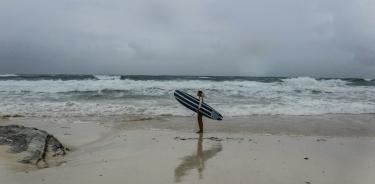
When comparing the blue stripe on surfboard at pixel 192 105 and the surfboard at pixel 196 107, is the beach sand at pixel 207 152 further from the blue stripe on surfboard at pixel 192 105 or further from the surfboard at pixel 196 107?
the blue stripe on surfboard at pixel 192 105

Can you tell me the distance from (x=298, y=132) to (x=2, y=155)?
8271 mm

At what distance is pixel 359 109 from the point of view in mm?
19719

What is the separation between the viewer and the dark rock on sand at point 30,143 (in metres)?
8.00

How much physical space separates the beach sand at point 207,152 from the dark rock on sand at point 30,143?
0.28 meters

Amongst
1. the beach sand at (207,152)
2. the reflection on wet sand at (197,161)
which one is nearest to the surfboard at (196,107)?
the beach sand at (207,152)

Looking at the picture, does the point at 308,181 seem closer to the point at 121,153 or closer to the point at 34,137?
the point at 121,153

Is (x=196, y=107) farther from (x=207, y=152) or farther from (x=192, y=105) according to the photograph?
(x=207, y=152)

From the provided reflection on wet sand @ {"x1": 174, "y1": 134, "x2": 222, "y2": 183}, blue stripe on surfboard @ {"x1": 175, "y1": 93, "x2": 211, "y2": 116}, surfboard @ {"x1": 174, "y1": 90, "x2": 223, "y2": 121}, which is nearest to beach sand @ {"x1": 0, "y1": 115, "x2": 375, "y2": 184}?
reflection on wet sand @ {"x1": 174, "y1": 134, "x2": 222, "y2": 183}

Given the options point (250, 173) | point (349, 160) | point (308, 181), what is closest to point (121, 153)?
point (250, 173)

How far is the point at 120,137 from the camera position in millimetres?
11531

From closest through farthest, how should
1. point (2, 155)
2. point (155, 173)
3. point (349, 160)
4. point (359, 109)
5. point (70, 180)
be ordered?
point (70, 180) < point (155, 173) < point (2, 155) < point (349, 160) < point (359, 109)

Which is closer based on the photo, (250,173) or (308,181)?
(308,181)

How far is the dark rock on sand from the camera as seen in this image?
26.2ft

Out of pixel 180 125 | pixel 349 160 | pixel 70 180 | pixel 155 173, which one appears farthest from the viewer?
pixel 180 125
